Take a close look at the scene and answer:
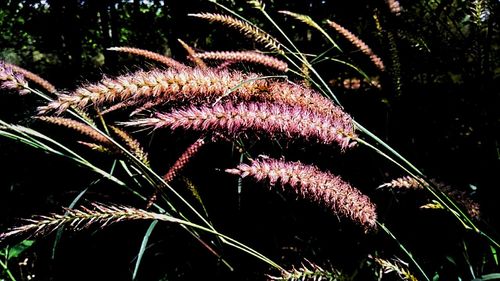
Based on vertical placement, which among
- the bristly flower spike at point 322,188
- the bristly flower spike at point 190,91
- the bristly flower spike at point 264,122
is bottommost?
the bristly flower spike at point 322,188

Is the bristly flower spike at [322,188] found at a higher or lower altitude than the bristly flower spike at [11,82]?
lower

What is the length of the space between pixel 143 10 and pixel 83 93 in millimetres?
4998

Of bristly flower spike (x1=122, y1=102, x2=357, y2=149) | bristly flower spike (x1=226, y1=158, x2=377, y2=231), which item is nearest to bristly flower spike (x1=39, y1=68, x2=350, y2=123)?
bristly flower spike (x1=122, y1=102, x2=357, y2=149)

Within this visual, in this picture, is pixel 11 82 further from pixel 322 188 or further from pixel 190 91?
pixel 322 188

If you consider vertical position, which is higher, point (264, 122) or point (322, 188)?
point (264, 122)

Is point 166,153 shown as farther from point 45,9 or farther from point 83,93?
point 45,9

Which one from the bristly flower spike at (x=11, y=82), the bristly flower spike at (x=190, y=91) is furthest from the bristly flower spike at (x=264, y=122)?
the bristly flower spike at (x=11, y=82)

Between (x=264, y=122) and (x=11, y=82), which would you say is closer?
(x=264, y=122)

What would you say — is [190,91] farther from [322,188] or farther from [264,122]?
[322,188]

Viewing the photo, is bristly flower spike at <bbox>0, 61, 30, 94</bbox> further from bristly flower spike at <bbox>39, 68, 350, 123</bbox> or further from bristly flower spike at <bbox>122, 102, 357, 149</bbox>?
bristly flower spike at <bbox>122, 102, 357, 149</bbox>

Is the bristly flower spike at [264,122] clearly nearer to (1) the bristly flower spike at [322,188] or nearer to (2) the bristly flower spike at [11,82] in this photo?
(1) the bristly flower spike at [322,188]

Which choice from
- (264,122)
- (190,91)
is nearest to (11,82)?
(190,91)

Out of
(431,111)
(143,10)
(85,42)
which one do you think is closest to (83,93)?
(431,111)

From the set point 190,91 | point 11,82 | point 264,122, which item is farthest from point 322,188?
point 11,82
